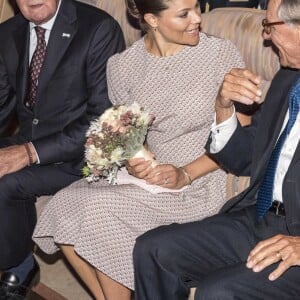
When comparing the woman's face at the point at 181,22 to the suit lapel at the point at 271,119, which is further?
→ the woman's face at the point at 181,22

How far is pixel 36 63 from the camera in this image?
134 inches

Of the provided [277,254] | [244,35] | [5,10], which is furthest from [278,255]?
[5,10]

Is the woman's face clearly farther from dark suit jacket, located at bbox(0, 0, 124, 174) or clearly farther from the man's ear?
dark suit jacket, located at bbox(0, 0, 124, 174)

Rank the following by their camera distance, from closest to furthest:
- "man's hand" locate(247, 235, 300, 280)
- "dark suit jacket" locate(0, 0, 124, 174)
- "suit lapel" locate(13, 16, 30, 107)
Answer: "man's hand" locate(247, 235, 300, 280) < "dark suit jacket" locate(0, 0, 124, 174) < "suit lapel" locate(13, 16, 30, 107)

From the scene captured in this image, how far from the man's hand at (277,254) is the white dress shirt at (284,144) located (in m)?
0.28

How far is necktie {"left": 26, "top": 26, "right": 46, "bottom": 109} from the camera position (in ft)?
11.1

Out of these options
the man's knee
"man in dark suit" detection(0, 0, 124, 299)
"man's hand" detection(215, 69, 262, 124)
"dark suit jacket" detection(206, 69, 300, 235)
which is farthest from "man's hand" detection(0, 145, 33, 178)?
the man's knee

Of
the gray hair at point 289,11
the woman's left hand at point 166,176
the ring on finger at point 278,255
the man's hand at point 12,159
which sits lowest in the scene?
the man's hand at point 12,159

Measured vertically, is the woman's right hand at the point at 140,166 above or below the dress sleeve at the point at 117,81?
below

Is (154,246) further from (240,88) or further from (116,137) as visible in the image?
(240,88)

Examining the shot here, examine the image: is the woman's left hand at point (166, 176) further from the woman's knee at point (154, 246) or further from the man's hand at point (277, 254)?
the man's hand at point (277, 254)

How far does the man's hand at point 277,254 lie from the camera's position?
7.75 feet

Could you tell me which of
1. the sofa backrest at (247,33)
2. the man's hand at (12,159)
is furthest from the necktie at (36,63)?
the sofa backrest at (247,33)

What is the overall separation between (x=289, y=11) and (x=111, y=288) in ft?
4.21
